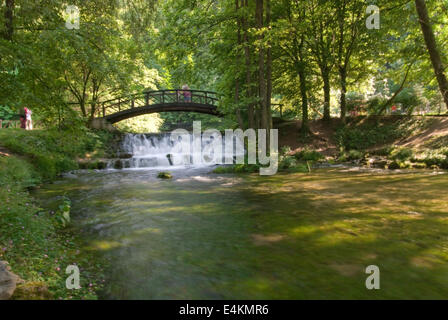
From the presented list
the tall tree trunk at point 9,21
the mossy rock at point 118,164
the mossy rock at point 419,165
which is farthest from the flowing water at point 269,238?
the mossy rock at point 118,164

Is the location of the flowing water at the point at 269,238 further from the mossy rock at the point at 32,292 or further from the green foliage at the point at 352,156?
the green foliage at the point at 352,156

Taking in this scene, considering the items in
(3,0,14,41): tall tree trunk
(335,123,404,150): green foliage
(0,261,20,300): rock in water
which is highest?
(3,0,14,41): tall tree trunk

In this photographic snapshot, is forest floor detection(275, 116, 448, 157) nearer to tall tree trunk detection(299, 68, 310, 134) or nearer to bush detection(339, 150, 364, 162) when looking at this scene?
tall tree trunk detection(299, 68, 310, 134)

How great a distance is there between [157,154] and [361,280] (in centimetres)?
1854

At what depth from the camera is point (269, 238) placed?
17.0 feet

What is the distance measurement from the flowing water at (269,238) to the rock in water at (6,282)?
94 cm

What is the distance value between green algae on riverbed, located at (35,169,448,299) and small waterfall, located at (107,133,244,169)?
859 cm

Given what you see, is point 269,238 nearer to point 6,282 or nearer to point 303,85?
point 6,282

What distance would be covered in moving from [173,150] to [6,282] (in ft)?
63.5

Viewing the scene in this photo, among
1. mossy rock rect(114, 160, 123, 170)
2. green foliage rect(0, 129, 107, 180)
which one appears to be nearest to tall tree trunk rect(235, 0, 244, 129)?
mossy rock rect(114, 160, 123, 170)

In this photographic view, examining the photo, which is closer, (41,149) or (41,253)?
(41,253)

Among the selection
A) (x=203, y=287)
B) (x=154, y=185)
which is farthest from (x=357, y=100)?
(x=203, y=287)

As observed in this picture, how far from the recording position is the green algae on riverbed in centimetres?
365

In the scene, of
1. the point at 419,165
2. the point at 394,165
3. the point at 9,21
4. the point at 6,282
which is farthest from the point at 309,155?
the point at 6,282
